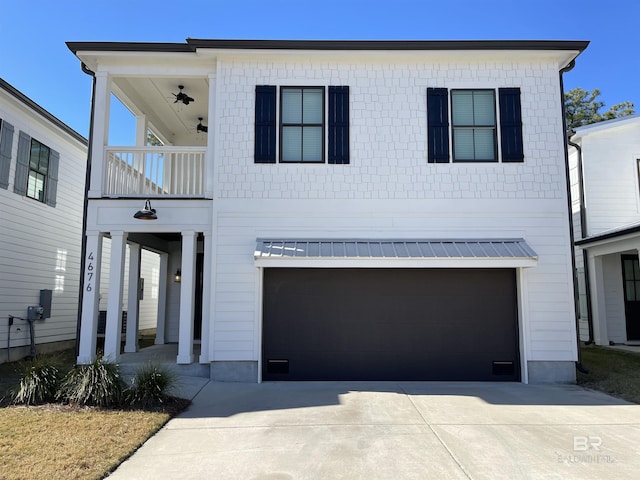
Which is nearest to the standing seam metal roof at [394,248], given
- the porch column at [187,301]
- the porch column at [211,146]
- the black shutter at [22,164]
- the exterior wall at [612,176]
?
the porch column at [187,301]

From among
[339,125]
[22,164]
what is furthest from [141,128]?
[339,125]

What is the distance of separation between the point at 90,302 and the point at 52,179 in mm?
4866

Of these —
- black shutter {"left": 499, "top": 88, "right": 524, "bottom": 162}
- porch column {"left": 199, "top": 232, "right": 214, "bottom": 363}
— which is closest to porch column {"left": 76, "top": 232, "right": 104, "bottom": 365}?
porch column {"left": 199, "top": 232, "right": 214, "bottom": 363}

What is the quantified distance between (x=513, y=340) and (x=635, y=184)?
769cm

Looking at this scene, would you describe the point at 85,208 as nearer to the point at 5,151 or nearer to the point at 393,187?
the point at 5,151

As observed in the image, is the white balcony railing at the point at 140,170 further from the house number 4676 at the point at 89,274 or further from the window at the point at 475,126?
the window at the point at 475,126

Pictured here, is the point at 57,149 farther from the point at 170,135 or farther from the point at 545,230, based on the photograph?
the point at 545,230

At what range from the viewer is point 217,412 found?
6.32 meters

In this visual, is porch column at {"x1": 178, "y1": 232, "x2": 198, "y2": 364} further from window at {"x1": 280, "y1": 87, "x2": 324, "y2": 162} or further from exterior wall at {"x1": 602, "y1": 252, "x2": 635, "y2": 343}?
exterior wall at {"x1": 602, "y1": 252, "x2": 635, "y2": 343}

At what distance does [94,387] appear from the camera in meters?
6.21

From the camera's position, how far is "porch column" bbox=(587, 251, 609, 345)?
12430mm

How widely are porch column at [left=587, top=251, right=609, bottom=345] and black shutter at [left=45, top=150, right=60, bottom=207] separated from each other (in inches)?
564

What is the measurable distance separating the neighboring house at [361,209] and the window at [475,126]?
3cm

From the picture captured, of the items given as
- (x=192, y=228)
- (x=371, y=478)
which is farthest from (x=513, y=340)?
(x=192, y=228)
